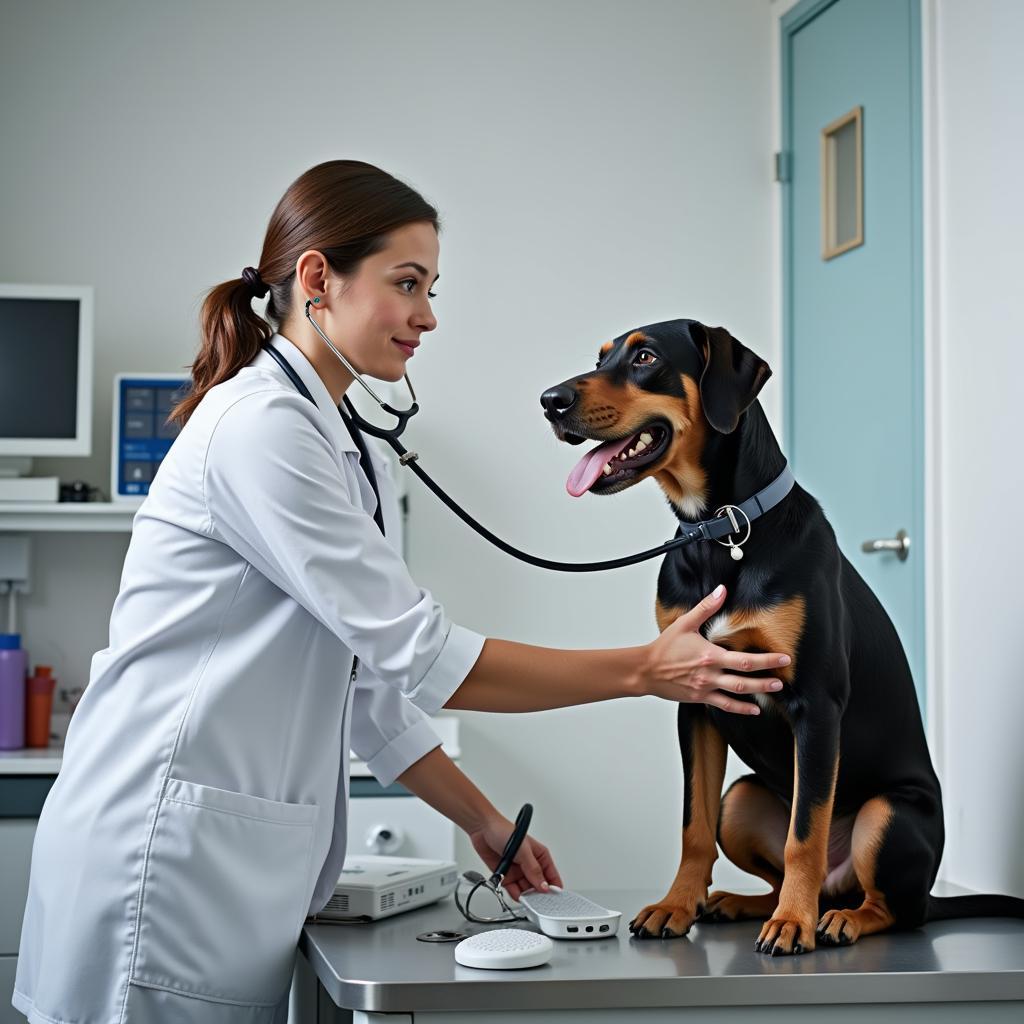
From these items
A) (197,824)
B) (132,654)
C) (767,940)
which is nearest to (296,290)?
(132,654)

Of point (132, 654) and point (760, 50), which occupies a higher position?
point (760, 50)

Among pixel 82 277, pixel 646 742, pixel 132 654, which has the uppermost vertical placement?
pixel 82 277

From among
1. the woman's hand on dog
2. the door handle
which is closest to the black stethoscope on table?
the woman's hand on dog

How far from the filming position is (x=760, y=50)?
9.59 feet

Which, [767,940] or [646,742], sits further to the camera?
[646,742]

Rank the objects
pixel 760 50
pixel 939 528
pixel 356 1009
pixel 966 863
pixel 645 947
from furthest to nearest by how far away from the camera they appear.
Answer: pixel 760 50 < pixel 939 528 < pixel 966 863 < pixel 645 947 < pixel 356 1009

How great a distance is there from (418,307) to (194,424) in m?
0.29

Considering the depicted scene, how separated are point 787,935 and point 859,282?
166 centimetres

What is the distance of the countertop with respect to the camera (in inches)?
39.3

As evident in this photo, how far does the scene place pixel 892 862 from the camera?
4.05ft

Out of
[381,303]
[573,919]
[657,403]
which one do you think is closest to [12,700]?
[381,303]

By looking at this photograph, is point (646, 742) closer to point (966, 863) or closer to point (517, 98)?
point (966, 863)

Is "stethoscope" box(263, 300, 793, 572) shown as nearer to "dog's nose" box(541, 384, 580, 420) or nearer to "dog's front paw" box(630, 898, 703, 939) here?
"dog's nose" box(541, 384, 580, 420)

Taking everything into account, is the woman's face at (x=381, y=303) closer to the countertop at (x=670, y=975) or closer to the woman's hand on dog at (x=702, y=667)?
the woman's hand on dog at (x=702, y=667)
